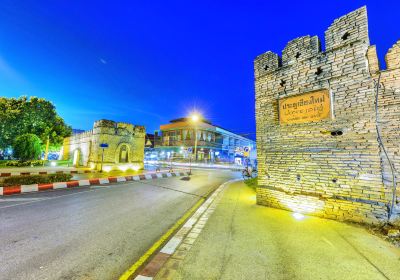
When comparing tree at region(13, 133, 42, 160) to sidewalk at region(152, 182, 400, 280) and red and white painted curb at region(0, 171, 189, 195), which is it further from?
sidewalk at region(152, 182, 400, 280)

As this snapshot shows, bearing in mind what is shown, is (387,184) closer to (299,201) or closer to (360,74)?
(299,201)

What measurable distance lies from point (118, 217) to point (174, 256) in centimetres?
293

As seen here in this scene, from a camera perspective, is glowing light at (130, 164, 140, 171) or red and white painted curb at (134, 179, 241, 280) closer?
red and white painted curb at (134, 179, 241, 280)

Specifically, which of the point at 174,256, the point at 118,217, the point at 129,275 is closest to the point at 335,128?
the point at 174,256

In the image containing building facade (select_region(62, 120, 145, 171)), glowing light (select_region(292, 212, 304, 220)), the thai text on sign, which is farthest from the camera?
building facade (select_region(62, 120, 145, 171))

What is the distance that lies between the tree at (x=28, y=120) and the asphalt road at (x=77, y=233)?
1035 inches

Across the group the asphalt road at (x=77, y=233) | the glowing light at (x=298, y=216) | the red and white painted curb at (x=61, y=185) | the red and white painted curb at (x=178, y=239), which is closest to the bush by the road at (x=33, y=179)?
the red and white painted curb at (x=61, y=185)

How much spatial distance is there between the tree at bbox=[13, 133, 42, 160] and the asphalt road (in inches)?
626

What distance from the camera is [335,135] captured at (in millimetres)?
5492

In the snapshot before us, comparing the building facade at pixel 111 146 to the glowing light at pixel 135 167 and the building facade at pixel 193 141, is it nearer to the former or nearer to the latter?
the glowing light at pixel 135 167

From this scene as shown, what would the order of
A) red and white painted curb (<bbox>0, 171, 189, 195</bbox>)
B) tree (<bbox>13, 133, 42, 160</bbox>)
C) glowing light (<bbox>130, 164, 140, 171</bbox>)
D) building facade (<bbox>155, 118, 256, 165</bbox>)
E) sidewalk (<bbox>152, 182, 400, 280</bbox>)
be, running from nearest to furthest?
sidewalk (<bbox>152, 182, 400, 280</bbox>) → red and white painted curb (<bbox>0, 171, 189, 195</bbox>) → tree (<bbox>13, 133, 42, 160</bbox>) → glowing light (<bbox>130, 164, 140, 171</bbox>) → building facade (<bbox>155, 118, 256, 165</bbox>)

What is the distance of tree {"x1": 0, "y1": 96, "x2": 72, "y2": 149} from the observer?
25312mm

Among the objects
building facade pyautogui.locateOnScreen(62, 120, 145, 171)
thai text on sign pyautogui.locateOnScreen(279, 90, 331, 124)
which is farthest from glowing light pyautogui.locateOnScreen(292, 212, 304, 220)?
building facade pyautogui.locateOnScreen(62, 120, 145, 171)

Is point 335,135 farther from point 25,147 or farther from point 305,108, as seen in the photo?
point 25,147
